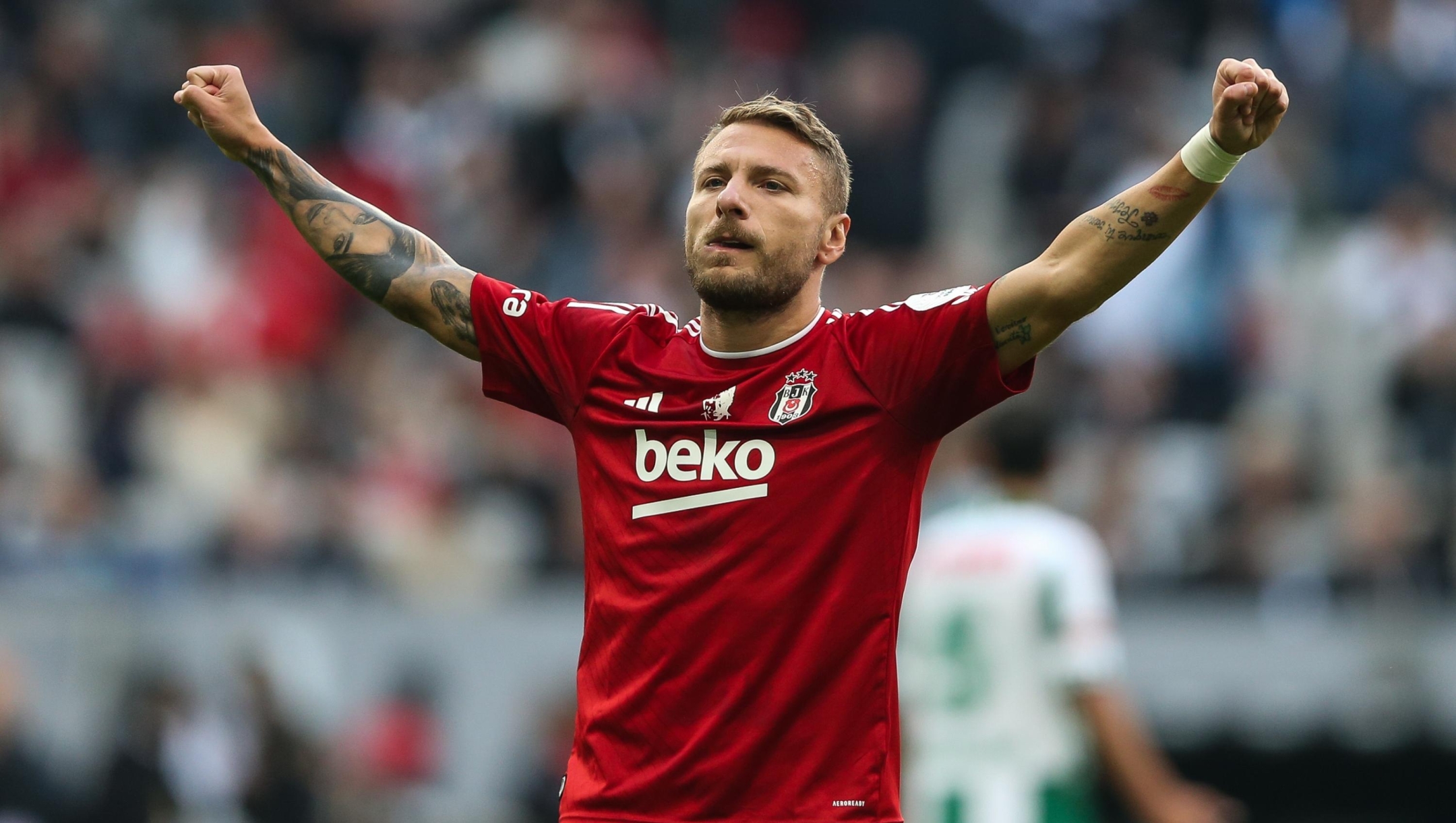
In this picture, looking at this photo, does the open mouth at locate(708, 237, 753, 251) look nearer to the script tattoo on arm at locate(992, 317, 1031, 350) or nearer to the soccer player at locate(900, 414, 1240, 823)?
the script tattoo on arm at locate(992, 317, 1031, 350)

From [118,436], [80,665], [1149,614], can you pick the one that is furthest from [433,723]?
[1149,614]

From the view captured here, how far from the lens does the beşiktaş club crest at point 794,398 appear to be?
454 cm

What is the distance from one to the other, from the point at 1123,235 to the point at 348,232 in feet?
6.65

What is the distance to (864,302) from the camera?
470 inches

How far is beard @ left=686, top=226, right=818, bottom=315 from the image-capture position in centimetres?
466

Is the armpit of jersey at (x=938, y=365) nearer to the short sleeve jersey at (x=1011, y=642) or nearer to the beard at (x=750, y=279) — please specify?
the beard at (x=750, y=279)

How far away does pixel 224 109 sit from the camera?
16.6 feet

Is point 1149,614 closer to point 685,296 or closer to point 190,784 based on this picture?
point 685,296

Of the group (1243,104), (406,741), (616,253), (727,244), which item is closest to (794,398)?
(727,244)

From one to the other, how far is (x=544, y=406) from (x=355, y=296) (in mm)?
8963

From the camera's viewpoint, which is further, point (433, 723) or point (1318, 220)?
point (1318, 220)

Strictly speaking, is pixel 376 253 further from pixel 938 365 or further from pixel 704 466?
pixel 938 365

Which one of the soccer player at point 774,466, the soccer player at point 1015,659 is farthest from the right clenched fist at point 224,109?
the soccer player at point 1015,659

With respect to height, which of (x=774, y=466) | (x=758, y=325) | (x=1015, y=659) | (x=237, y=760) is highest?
(x=758, y=325)
